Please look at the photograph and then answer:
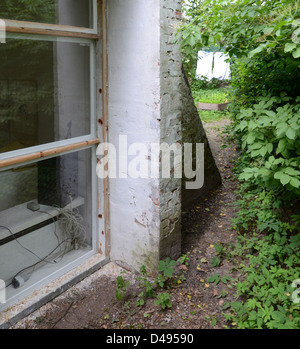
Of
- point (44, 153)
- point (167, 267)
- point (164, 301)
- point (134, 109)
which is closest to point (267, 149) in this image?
point (134, 109)

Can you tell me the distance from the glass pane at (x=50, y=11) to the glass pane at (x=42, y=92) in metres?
0.18

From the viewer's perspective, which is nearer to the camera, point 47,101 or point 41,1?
point 41,1

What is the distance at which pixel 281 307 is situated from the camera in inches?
109

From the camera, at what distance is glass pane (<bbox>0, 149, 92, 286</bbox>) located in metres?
2.98

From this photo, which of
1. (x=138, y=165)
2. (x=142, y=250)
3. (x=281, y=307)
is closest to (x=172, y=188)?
(x=138, y=165)

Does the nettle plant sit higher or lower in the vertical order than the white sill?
higher

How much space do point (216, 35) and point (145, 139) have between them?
1.19 m

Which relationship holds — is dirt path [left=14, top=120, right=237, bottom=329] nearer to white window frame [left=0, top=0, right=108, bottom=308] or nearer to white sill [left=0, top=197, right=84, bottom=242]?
white window frame [left=0, top=0, right=108, bottom=308]

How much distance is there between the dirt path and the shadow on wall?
87 cm

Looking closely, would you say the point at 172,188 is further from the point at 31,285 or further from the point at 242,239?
the point at 31,285

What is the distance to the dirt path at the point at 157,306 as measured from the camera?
297 centimetres

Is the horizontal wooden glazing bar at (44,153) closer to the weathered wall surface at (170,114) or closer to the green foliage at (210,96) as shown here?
the weathered wall surface at (170,114)

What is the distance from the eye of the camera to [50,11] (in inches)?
114

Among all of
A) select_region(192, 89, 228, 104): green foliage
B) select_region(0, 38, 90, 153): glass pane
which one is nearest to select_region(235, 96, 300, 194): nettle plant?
select_region(0, 38, 90, 153): glass pane
